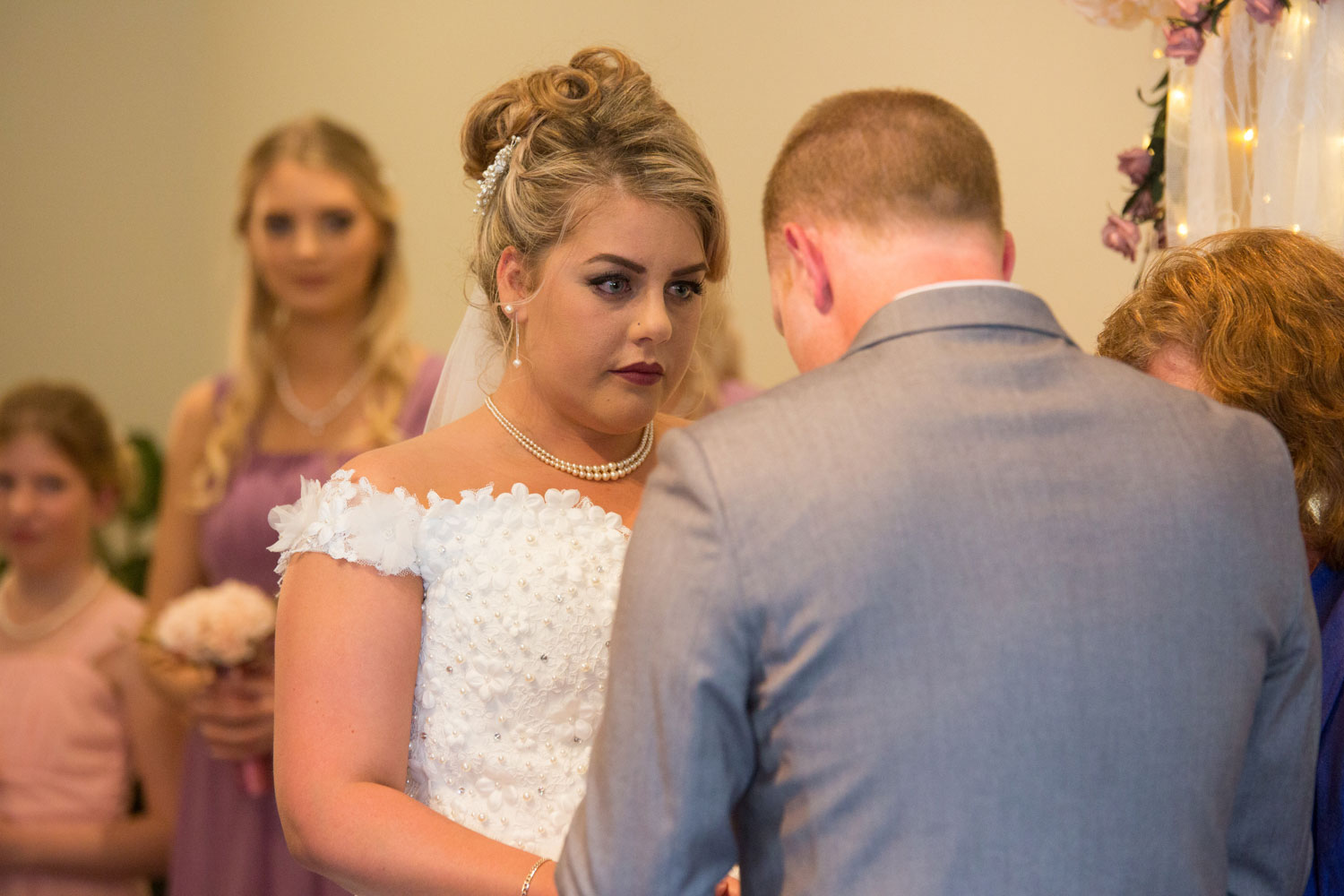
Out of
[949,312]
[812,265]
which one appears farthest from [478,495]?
Result: [949,312]

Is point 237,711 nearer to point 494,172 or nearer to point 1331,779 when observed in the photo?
point 494,172

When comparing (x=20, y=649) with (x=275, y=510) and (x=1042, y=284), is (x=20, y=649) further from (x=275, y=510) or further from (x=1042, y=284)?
(x=1042, y=284)

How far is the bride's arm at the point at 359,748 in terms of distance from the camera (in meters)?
1.59

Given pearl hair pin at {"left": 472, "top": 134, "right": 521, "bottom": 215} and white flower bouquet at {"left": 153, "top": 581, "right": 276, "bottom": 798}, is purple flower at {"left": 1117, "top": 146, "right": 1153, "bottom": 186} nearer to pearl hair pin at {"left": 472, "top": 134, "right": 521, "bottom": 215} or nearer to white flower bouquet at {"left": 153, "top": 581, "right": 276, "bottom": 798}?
pearl hair pin at {"left": 472, "top": 134, "right": 521, "bottom": 215}

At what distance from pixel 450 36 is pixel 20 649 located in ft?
8.30

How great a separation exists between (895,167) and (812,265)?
5.0 inches

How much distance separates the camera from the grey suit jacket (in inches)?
45.3

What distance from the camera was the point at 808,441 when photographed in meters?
A: 1.17

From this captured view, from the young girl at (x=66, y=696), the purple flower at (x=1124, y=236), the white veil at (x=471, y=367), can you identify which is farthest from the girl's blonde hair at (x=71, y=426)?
the purple flower at (x=1124, y=236)

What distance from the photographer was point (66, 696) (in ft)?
10.5

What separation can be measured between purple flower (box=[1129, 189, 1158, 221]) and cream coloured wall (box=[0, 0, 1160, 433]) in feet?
3.01

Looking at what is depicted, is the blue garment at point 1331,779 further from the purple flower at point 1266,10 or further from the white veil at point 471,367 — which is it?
the white veil at point 471,367

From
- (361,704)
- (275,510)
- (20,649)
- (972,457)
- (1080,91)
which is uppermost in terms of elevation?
(1080,91)

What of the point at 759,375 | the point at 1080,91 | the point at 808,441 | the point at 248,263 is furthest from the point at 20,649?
the point at 1080,91
